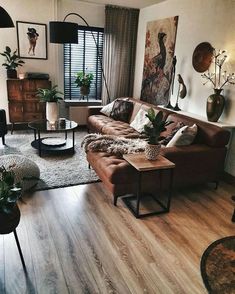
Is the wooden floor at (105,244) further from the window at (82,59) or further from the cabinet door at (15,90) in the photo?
the window at (82,59)

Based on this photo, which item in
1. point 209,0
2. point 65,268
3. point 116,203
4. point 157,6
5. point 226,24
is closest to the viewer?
point 65,268

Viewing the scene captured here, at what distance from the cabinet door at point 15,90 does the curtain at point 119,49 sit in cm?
176

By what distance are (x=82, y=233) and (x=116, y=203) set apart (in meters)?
0.62

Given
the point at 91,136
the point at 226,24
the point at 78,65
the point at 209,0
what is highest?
the point at 209,0

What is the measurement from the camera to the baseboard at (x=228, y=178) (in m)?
3.51

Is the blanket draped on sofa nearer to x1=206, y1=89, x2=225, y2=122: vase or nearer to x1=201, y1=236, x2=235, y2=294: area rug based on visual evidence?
x1=206, y1=89, x2=225, y2=122: vase

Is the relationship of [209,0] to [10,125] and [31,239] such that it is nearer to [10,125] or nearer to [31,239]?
[31,239]

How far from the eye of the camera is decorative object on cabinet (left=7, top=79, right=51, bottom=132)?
4.93m

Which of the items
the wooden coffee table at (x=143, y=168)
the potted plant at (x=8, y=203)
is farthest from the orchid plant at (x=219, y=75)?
the potted plant at (x=8, y=203)

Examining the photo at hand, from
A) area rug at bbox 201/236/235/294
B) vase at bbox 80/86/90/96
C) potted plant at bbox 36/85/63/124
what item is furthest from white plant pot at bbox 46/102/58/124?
area rug at bbox 201/236/235/294

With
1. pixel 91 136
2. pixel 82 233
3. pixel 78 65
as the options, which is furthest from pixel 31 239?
pixel 78 65

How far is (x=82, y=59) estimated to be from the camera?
5.58m

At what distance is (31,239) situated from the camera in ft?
7.30

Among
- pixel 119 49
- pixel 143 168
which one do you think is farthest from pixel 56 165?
pixel 119 49
